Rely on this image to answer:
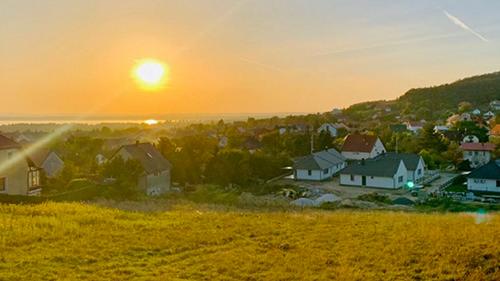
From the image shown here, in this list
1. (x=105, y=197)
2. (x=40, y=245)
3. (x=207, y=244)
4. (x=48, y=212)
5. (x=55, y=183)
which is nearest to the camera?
(x=40, y=245)

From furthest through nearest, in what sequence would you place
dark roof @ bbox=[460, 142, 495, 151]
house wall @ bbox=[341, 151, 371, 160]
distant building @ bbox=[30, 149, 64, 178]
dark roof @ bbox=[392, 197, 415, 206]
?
house wall @ bbox=[341, 151, 371, 160]
dark roof @ bbox=[460, 142, 495, 151]
distant building @ bbox=[30, 149, 64, 178]
dark roof @ bbox=[392, 197, 415, 206]

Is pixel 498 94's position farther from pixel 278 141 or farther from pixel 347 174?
pixel 347 174

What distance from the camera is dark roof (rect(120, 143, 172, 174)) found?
1660 inches

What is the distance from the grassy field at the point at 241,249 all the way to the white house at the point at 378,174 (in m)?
30.8

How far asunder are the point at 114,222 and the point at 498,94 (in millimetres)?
173340

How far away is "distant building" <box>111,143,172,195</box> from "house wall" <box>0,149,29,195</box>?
25.5ft

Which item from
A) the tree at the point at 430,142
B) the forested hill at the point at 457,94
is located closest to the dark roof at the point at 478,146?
the tree at the point at 430,142

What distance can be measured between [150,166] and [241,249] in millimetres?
30827

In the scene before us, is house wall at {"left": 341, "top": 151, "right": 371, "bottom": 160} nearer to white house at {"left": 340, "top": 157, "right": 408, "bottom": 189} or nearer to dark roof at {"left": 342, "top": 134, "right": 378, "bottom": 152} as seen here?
dark roof at {"left": 342, "top": 134, "right": 378, "bottom": 152}

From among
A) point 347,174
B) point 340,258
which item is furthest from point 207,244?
point 347,174

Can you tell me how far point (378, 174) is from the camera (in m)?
47.8

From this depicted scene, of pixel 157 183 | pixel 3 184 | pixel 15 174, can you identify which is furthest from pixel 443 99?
pixel 3 184

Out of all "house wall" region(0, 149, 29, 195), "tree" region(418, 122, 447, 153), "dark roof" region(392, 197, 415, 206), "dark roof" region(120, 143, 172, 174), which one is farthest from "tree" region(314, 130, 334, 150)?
"house wall" region(0, 149, 29, 195)

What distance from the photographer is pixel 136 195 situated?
34.7m
